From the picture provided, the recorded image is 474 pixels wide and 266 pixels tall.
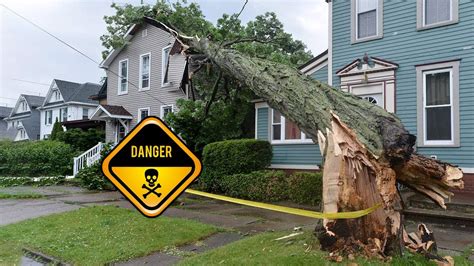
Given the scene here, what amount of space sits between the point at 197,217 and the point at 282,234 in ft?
8.78

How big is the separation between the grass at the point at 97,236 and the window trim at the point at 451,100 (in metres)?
6.19

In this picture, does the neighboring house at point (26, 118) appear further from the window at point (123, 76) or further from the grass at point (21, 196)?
the grass at point (21, 196)

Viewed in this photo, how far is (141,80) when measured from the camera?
20.5 metres

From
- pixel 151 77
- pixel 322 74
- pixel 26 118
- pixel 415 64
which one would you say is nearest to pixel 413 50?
pixel 415 64

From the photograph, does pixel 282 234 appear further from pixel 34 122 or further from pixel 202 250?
pixel 34 122

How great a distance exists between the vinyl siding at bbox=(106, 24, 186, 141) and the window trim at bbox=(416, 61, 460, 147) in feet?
36.0

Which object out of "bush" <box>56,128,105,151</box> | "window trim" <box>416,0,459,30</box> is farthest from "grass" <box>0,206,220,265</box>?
"bush" <box>56,128,105,151</box>

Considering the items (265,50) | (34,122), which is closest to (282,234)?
(265,50)

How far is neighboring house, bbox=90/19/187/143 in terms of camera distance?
18.7 metres

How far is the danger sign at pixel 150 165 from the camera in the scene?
3164mm

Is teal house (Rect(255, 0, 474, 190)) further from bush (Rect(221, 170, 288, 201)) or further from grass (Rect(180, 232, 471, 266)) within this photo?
grass (Rect(180, 232, 471, 266))

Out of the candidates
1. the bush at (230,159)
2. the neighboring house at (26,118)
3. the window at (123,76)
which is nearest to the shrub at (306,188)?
the bush at (230,159)

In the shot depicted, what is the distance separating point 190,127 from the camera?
14062mm

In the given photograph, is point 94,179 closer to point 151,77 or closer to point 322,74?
point 151,77
